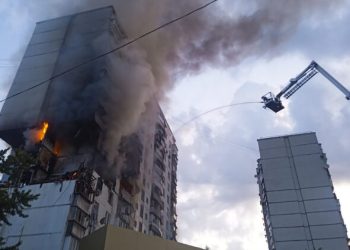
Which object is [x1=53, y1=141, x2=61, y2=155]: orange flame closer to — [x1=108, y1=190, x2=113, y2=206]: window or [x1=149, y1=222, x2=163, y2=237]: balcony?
[x1=108, y1=190, x2=113, y2=206]: window

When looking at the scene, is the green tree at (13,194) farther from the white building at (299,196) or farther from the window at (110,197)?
the white building at (299,196)

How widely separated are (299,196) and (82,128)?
1058 inches

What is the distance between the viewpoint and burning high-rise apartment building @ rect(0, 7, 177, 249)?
123 ft

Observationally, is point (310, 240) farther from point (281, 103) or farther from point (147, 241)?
point (147, 241)

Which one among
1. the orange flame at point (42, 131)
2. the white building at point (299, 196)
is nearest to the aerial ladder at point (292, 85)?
the white building at point (299, 196)

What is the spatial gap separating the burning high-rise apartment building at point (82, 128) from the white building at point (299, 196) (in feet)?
57.5

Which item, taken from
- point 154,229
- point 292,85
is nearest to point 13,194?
point 292,85

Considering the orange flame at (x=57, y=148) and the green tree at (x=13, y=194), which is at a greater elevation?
the orange flame at (x=57, y=148)

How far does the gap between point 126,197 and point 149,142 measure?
574 inches

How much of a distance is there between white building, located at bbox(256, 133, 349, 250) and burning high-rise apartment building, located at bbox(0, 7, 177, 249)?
17.5 metres

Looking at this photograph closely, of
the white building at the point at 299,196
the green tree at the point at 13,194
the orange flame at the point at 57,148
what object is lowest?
the green tree at the point at 13,194

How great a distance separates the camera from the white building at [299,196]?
36.5m

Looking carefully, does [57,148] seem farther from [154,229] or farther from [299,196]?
[299,196]

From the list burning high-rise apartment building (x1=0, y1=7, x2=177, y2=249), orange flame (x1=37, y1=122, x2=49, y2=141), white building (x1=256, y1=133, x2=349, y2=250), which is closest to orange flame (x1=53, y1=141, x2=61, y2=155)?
burning high-rise apartment building (x1=0, y1=7, x2=177, y2=249)
